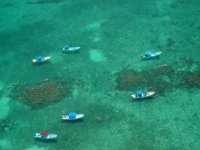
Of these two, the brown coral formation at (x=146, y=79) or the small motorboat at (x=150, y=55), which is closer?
the brown coral formation at (x=146, y=79)

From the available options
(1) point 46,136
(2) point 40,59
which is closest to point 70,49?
(2) point 40,59

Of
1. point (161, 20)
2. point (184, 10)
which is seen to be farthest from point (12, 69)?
point (184, 10)

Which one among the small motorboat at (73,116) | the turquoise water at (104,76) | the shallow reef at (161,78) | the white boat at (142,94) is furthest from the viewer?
the shallow reef at (161,78)

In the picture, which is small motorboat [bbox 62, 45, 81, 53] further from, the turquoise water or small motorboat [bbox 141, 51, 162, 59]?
small motorboat [bbox 141, 51, 162, 59]

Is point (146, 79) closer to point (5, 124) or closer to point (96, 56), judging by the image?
point (96, 56)

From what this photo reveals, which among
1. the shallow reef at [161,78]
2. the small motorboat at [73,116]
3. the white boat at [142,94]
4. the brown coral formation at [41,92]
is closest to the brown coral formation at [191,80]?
the shallow reef at [161,78]

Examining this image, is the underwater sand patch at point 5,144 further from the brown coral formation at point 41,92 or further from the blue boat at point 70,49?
the blue boat at point 70,49

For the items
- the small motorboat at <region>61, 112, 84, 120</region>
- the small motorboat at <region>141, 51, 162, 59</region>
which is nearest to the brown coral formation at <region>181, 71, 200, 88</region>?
the small motorboat at <region>141, 51, 162, 59</region>
